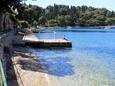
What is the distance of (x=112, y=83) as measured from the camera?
26.0 m

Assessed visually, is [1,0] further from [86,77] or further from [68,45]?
[68,45]

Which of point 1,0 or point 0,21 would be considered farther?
point 0,21

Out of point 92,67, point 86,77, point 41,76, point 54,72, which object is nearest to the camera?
point 41,76

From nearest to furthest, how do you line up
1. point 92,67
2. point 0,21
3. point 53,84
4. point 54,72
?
point 53,84 < point 54,72 < point 92,67 < point 0,21

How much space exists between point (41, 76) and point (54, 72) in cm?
431

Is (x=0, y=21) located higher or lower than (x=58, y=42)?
higher

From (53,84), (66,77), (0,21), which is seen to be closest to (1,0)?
(0,21)

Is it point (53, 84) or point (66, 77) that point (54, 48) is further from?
point (53, 84)

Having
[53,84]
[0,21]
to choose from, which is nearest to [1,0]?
[0,21]

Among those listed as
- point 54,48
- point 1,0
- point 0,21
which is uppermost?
point 1,0

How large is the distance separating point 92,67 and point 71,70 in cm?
386

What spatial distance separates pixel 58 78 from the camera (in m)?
26.8

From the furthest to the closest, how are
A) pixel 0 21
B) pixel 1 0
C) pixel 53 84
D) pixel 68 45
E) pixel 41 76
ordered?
pixel 68 45
pixel 0 21
pixel 1 0
pixel 41 76
pixel 53 84

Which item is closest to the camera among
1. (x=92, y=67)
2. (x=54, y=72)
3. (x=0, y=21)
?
(x=54, y=72)
